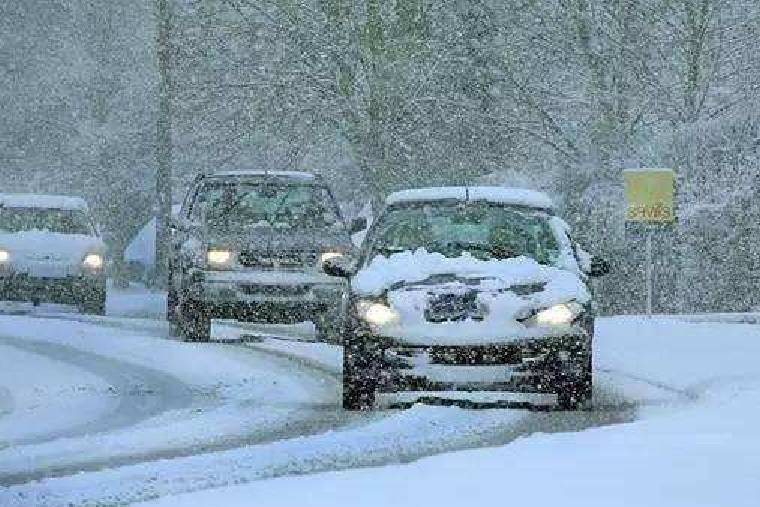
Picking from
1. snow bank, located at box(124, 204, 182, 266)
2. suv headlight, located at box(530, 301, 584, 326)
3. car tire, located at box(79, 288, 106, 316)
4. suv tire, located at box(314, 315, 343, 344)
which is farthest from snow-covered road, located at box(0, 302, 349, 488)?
snow bank, located at box(124, 204, 182, 266)

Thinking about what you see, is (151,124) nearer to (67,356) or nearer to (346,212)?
(346,212)

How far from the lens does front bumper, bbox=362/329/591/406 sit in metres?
13.2

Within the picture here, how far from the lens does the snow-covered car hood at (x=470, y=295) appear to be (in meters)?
13.3

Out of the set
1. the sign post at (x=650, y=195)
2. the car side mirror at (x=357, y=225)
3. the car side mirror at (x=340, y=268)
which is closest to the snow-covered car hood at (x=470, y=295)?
the car side mirror at (x=340, y=268)

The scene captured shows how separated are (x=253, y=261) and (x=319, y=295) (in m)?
0.78

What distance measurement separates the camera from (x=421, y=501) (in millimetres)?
8648

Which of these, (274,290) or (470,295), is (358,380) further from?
(274,290)

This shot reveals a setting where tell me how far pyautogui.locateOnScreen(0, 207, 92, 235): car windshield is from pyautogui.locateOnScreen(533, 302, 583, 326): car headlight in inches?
627

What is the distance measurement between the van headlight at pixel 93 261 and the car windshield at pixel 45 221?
0.76 meters

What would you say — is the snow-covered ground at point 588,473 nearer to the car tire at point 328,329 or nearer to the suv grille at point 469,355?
the suv grille at point 469,355

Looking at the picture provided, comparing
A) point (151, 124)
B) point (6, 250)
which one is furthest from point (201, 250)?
point (151, 124)

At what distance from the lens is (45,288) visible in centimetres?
2741

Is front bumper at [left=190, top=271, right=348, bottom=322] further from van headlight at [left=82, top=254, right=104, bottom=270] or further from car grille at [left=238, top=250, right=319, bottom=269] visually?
van headlight at [left=82, top=254, right=104, bottom=270]

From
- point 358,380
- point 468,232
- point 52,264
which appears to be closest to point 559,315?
point 358,380
